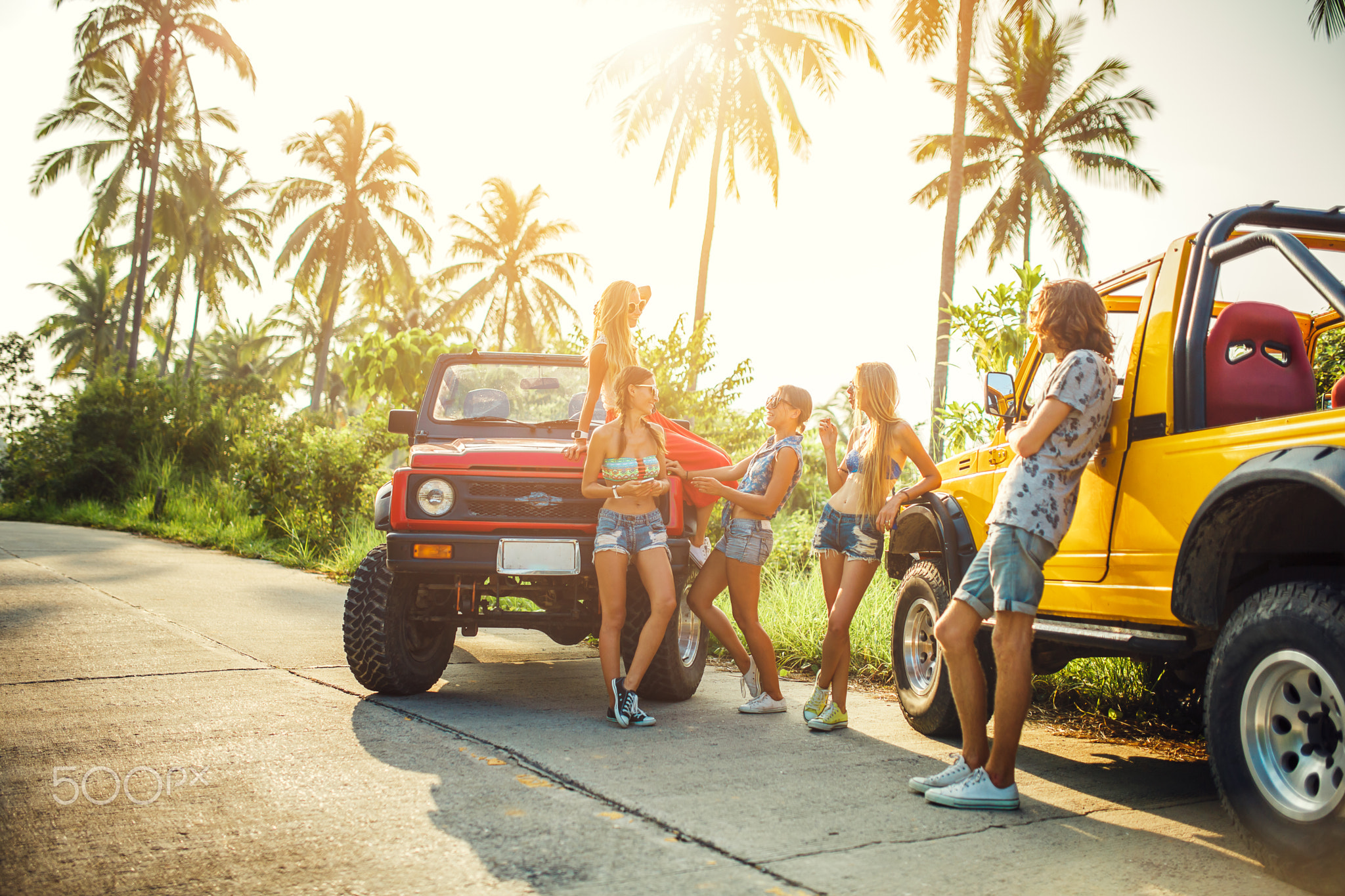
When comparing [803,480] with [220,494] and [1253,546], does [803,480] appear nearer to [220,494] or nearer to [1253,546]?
[220,494]

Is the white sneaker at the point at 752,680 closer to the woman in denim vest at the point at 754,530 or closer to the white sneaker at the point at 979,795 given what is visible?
the woman in denim vest at the point at 754,530

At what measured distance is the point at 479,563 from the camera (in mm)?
4719

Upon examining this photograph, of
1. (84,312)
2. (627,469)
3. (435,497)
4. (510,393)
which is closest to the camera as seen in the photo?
(627,469)

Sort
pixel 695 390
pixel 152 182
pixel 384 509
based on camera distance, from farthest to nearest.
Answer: pixel 152 182 → pixel 695 390 → pixel 384 509

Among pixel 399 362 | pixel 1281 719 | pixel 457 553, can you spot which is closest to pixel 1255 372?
pixel 1281 719

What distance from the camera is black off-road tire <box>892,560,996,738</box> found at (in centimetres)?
444

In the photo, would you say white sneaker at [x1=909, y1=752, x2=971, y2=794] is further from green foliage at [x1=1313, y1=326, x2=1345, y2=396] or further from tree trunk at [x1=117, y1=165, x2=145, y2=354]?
tree trunk at [x1=117, y1=165, x2=145, y2=354]

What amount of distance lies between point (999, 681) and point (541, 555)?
230 centimetres

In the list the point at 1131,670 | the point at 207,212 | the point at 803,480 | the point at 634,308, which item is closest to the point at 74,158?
the point at 207,212

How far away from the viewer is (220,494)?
666 inches

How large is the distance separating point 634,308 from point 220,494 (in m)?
14.0

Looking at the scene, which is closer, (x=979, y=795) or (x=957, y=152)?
(x=979, y=795)

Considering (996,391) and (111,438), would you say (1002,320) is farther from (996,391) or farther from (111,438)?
(111,438)

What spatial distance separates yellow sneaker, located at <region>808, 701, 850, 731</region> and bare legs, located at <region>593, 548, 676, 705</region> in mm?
857
